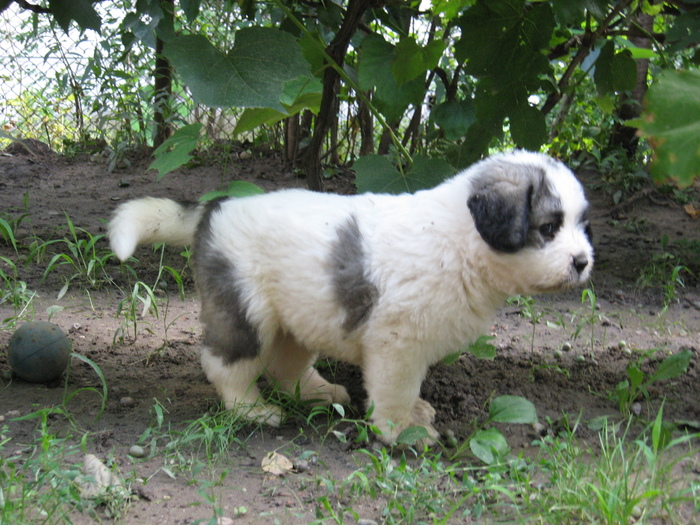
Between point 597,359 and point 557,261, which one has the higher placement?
point 557,261

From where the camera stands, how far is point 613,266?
18.2 feet

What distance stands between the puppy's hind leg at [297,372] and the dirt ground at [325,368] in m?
0.16

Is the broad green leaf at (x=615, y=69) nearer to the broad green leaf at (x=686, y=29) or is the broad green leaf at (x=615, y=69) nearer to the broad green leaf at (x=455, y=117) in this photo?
the broad green leaf at (x=686, y=29)

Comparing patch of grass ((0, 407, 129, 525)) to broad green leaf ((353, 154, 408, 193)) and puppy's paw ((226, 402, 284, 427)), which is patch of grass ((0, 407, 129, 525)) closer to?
puppy's paw ((226, 402, 284, 427))

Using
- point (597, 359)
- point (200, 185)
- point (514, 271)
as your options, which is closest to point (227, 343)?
point (514, 271)

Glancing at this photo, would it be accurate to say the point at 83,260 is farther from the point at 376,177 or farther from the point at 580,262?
the point at 580,262

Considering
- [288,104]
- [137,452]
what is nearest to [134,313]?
[137,452]

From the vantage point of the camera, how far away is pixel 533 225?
2.74 meters

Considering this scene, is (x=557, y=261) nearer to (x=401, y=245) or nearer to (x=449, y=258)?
(x=449, y=258)

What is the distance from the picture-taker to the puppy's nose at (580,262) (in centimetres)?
270

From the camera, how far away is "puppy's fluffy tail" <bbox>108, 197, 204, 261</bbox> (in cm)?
313

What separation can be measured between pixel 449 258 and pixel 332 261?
0.48 meters

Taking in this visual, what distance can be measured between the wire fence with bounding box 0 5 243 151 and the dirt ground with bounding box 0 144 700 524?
0.69 meters

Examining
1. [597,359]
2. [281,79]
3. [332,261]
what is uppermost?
[281,79]
